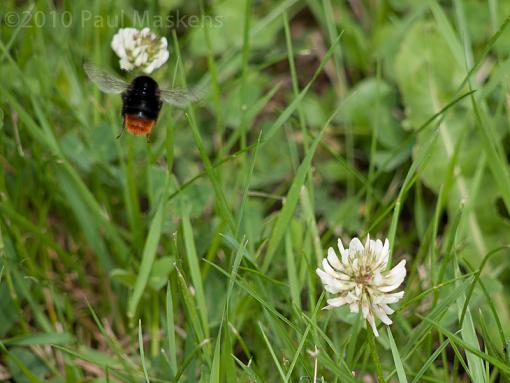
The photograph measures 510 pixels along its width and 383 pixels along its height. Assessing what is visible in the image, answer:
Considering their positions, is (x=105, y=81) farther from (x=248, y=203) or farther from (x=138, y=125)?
(x=248, y=203)

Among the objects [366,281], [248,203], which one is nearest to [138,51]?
[248,203]

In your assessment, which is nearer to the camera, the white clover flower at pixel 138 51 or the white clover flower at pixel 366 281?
the white clover flower at pixel 366 281

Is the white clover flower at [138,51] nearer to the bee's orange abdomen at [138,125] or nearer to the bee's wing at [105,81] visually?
the bee's wing at [105,81]

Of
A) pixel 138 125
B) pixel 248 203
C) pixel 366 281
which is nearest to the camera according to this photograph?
pixel 366 281

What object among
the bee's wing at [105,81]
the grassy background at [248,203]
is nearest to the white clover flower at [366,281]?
the grassy background at [248,203]

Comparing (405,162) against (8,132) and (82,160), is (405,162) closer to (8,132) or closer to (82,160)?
(82,160)

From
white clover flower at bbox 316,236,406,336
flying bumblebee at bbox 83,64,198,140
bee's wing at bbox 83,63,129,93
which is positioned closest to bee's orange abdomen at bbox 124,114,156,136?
flying bumblebee at bbox 83,64,198,140
